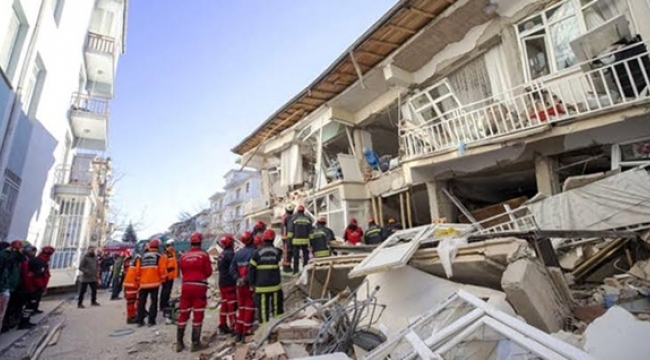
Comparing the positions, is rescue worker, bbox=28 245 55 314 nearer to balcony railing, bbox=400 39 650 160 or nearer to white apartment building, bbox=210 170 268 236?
balcony railing, bbox=400 39 650 160

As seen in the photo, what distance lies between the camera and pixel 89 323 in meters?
7.75

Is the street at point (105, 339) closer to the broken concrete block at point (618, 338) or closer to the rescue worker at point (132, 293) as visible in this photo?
the rescue worker at point (132, 293)

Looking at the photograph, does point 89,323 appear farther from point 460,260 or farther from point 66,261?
point 460,260

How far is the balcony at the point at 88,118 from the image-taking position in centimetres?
1406

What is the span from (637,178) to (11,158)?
13.3 meters

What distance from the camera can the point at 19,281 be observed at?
6.66 metres

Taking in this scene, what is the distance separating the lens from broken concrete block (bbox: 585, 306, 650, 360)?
7.07 ft

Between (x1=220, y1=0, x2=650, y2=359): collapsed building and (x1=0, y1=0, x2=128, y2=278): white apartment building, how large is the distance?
7412 millimetres

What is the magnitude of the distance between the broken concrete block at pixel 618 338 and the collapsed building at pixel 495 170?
2 centimetres

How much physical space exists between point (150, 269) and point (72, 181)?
9.29 meters

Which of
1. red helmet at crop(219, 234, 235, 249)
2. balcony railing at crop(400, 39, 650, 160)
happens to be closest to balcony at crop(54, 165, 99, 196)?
red helmet at crop(219, 234, 235, 249)

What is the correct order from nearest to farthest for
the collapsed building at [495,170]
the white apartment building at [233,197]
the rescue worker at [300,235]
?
the collapsed building at [495,170], the rescue worker at [300,235], the white apartment building at [233,197]

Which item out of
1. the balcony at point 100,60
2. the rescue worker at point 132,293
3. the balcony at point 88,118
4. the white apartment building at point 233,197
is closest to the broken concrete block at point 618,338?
the rescue worker at point 132,293

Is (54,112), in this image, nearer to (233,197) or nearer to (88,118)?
(88,118)
